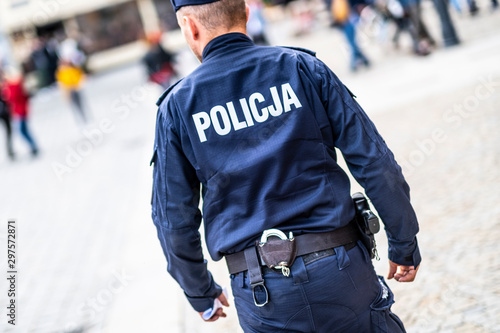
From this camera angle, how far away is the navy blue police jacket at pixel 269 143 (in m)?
1.94

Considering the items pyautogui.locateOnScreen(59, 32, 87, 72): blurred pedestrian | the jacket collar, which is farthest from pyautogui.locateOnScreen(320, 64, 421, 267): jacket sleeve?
pyautogui.locateOnScreen(59, 32, 87, 72): blurred pedestrian

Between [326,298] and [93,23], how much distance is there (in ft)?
106

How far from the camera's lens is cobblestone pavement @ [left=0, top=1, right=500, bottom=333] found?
3.80 m

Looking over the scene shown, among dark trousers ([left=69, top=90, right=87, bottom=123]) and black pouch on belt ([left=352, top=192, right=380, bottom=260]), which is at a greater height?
dark trousers ([left=69, top=90, right=87, bottom=123])

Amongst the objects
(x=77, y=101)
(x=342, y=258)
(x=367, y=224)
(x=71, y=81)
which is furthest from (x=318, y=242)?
(x=77, y=101)

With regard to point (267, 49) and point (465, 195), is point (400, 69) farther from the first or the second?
point (267, 49)

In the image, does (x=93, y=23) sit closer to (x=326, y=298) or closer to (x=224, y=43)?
(x=224, y=43)

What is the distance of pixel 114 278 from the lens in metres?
5.59

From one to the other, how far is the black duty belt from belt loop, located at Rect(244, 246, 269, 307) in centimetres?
1

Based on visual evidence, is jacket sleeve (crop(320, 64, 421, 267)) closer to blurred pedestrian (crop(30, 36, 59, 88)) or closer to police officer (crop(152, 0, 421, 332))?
police officer (crop(152, 0, 421, 332))

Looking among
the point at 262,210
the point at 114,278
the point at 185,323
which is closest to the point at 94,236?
the point at 114,278

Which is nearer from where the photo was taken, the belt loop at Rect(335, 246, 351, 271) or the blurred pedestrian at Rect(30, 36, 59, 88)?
the belt loop at Rect(335, 246, 351, 271)

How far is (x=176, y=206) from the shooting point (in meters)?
2.09

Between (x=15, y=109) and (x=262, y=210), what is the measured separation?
11397mm
